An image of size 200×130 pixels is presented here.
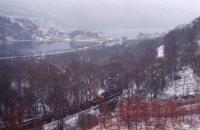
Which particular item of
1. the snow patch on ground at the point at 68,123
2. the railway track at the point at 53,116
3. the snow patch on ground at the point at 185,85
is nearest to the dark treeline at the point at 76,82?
the railway track at the point at 53,116

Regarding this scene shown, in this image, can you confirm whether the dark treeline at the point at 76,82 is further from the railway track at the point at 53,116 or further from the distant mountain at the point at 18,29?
the distant mountain at the point at 18,29

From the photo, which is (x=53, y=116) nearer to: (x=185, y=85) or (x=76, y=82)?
(x=76, y=82)

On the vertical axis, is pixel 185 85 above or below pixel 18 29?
below

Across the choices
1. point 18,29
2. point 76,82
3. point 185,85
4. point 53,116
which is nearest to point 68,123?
point 53,116

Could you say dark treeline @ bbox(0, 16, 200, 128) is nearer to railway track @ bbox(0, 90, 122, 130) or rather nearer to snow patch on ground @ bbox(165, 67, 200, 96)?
railway track @ bbox(0, 90, 122, 130)

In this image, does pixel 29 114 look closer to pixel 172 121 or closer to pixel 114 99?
pixel 114 99

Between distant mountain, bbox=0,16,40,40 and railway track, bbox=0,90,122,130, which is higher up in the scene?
distant mountain, bbox=0,16,40,40

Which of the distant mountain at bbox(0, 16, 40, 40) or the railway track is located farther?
the distant mountain at bbox(0, 16, 40, 40)

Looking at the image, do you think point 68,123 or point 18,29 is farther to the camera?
point 18,29

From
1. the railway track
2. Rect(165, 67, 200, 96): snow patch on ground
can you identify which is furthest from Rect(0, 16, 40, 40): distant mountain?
Rect(165, 67, 200, 96): snow patch on ground

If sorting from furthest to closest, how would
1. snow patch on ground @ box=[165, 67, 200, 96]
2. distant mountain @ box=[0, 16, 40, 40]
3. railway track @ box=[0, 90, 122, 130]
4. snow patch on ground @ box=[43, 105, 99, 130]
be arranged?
distant mountain @ box=[0, 16, 40, 40]
snow patch on ground @ box=[165, 67, 200, 96]
snow patch on ground @ box=[43, 105, 99, 130]
railway track @ box=[0, 90, 122, 130]
